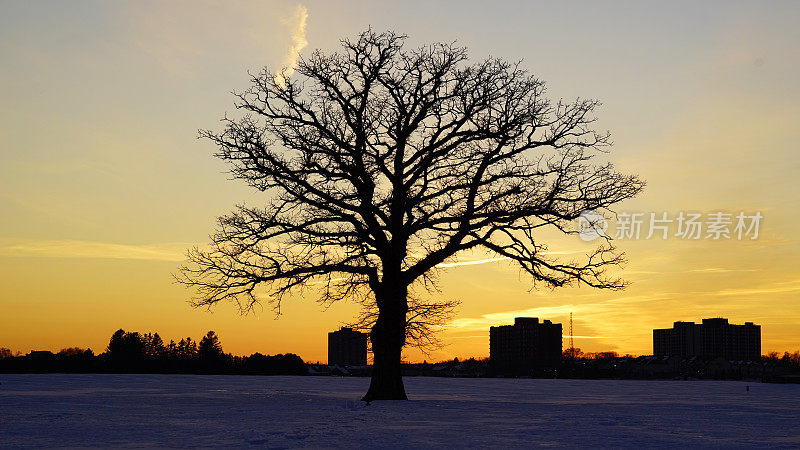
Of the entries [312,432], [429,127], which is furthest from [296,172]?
[312,432]

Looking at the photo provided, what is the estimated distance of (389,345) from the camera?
1235 inches

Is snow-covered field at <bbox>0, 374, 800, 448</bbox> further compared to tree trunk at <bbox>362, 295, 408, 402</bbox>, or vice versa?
tree trunk at <bbox>362, 295, 408, 402</bbox>

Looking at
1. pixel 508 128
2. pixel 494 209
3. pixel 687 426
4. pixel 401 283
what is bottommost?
pixel 687 426

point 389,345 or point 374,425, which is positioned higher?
point 389,345

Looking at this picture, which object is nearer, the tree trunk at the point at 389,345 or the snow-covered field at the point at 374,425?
the snow-covered field at the point at 374,425

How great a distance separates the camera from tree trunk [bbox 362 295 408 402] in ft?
102

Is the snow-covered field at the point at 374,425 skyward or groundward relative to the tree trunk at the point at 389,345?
groundward

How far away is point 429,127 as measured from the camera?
3095 centimetres

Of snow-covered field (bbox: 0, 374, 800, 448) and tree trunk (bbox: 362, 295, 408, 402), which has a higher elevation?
tree trunk (bbox: 362, 295, 408, 402)

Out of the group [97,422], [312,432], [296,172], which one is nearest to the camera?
[312,432]

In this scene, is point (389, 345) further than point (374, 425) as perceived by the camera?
Yes

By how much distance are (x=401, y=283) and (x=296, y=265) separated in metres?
4.08

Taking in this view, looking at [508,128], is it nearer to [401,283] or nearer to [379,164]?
[379,164]

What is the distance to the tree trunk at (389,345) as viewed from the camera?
3112cm
